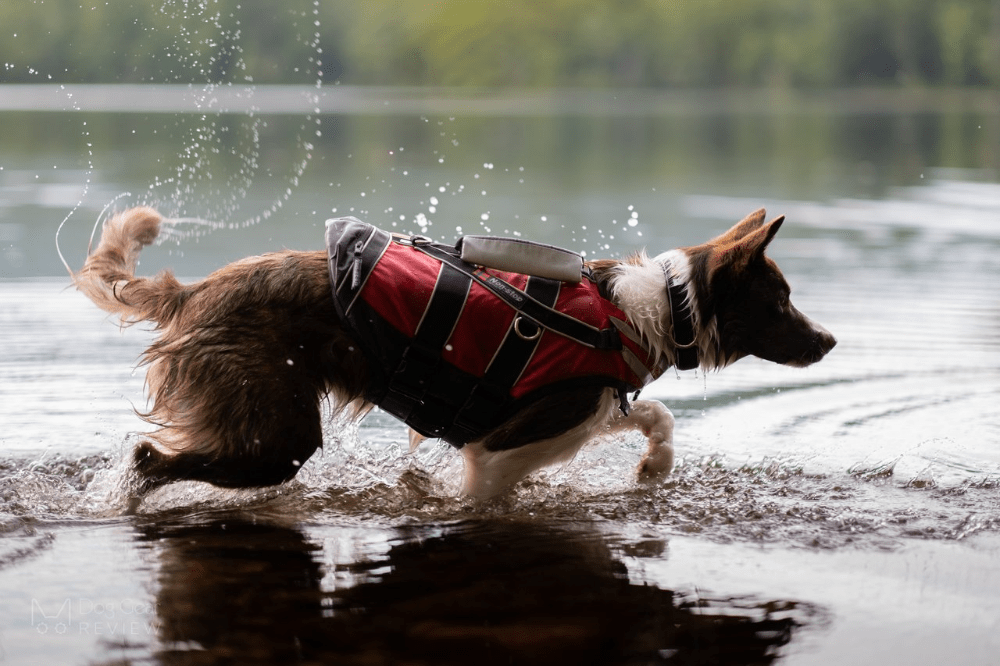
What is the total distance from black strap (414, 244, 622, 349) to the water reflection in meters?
0.87

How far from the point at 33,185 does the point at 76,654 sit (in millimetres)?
12579

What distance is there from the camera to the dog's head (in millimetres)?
5145

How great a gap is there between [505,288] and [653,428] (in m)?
1.12

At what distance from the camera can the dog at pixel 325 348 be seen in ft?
15.5

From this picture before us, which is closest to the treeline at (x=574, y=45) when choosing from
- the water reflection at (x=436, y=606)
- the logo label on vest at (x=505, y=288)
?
the logo label on vest at (x=505, y=288)

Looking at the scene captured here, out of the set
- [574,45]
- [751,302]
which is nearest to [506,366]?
[751,302]

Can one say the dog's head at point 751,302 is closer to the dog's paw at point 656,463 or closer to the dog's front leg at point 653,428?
the dog's front leg at point 653,428

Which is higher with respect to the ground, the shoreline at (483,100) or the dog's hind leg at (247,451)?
the shoreline at (483,100)

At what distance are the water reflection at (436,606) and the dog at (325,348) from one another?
0.39m

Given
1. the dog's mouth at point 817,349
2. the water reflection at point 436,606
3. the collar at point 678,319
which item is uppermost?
the collar at point 678,319

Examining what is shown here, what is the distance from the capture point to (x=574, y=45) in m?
49.4

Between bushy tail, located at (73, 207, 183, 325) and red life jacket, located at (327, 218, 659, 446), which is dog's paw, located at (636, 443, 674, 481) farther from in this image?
bushy tail, located at (73, 207, 183, 325)

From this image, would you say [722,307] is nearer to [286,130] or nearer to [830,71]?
[286,130]

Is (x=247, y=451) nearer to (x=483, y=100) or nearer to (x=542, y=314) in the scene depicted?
(x=542, y=314)
